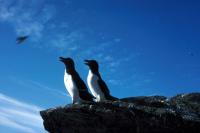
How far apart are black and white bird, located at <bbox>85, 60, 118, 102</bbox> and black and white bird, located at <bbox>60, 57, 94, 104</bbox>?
57cm

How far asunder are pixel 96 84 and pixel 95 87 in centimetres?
21

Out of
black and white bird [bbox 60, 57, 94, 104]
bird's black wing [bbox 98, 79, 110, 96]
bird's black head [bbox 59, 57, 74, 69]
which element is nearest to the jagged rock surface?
black and white bird [bbox 60, 57, 94, 104]

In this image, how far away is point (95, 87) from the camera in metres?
24.2

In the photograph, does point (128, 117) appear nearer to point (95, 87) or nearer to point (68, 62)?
point (95, 87)

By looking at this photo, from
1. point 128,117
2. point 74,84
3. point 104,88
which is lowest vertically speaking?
point 128,117

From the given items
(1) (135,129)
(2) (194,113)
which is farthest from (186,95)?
(1) (135,129)

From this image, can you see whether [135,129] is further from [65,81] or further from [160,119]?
[65,81]

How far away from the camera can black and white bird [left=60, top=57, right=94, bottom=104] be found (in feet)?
77.4

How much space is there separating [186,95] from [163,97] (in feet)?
3.58

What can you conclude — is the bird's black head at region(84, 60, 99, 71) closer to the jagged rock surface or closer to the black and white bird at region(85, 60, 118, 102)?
the black and white bird at region(85, 60, 118, 102)

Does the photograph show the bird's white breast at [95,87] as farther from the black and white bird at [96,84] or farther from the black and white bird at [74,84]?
the black and white bird at [74,84]

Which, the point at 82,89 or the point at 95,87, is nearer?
the point at 82,89

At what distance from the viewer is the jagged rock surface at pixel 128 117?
1731 centimetres

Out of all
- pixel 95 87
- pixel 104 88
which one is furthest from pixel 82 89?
pixel 104 88
